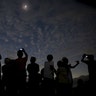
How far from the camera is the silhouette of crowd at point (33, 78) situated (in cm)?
931

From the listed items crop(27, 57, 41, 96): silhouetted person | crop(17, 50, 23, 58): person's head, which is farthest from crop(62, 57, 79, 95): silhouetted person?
crop(17, 50, 23, 58): person's head

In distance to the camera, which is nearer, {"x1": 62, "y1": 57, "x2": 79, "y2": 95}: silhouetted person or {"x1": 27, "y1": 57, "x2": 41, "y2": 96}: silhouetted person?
{"x1": 62, "y1": 57, "x2": 79, "y2": 95}: silhouetted person

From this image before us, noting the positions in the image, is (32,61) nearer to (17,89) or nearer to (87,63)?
(17,89)

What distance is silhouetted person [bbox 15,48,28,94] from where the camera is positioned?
9462mm

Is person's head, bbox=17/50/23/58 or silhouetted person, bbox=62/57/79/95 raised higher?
person's head, bbox=17/50/23/58

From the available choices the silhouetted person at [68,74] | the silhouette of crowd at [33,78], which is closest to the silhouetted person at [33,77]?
the silhouette of crowd at [33,78]

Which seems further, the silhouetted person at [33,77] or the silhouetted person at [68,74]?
the silhouetted person at [33,77]

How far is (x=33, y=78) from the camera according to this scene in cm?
1005

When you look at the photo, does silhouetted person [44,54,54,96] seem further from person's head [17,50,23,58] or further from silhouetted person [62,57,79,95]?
person's head [17,50,23,58]

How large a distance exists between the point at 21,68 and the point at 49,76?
4.86 feet

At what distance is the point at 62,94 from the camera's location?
9.87 meters

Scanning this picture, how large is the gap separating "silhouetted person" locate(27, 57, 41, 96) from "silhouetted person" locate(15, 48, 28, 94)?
421 mm

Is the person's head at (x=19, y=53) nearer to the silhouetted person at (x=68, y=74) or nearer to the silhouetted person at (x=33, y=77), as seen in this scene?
the silhouetted person at (x=33, y=77)

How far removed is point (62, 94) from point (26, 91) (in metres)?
1.84
